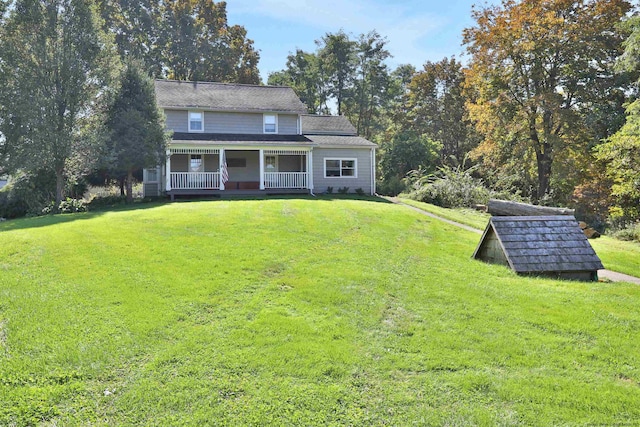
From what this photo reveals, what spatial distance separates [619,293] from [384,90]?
129 feet

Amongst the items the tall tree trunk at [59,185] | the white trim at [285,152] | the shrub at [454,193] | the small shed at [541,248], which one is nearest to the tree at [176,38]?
the white trim at [285,152]

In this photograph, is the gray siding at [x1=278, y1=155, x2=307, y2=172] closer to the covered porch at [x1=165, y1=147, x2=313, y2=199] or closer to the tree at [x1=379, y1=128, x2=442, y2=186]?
the covered porch at [x1=165, y1=147, x2=313, y2=199]

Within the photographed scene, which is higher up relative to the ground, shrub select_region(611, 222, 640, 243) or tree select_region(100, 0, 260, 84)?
tree select_region(100, 0, 260, 84)

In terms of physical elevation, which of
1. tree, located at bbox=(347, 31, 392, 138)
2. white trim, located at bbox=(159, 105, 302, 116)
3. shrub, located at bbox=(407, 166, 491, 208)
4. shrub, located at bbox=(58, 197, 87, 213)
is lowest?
shrub, located at bbox=(58, 197, 87, 213)

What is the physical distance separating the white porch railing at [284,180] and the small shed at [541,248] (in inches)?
546

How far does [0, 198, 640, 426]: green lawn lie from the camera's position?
391cm

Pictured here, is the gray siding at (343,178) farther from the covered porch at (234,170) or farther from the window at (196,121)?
the window at (196,121)

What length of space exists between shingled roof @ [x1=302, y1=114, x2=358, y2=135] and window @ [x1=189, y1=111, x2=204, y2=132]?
22.1ft

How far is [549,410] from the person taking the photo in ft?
13.0

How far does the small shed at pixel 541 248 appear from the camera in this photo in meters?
8.54

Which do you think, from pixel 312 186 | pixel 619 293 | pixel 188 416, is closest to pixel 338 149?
pixel 312 186

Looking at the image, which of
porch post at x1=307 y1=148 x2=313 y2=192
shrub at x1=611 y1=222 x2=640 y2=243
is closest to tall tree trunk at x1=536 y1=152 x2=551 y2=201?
shrub at x1=611 y1=222 x2=640 y2=243

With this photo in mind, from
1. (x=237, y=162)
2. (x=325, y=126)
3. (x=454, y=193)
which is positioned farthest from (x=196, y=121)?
(x=454, y=193)

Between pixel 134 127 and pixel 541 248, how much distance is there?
54.8 ft
